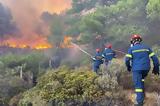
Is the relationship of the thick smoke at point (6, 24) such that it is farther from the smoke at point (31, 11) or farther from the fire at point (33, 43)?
the fire at point (33, 43)

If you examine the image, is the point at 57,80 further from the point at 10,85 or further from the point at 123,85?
the point at 10,85

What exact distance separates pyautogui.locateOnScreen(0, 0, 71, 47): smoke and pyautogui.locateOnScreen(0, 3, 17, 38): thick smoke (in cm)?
79

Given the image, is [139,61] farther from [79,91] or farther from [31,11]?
[31,11]

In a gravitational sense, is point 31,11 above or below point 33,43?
above

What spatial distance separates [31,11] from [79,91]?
101ft

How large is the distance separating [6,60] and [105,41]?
28.9 ft

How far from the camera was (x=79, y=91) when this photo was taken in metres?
12.9

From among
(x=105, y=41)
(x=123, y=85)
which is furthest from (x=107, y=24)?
Answer: (x=123, y=85)

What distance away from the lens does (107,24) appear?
2823 centimetres

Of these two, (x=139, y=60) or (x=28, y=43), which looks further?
(x=28, y=43)

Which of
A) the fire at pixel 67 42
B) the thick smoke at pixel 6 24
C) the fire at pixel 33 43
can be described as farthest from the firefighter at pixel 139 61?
the thick smoke at pixel 6 24

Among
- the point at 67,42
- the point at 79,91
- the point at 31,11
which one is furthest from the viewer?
the point at 31,11

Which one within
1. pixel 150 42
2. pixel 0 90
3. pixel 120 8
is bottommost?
pixel 0 90

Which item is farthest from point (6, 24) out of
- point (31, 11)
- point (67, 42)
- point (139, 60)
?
point (139, 60)
